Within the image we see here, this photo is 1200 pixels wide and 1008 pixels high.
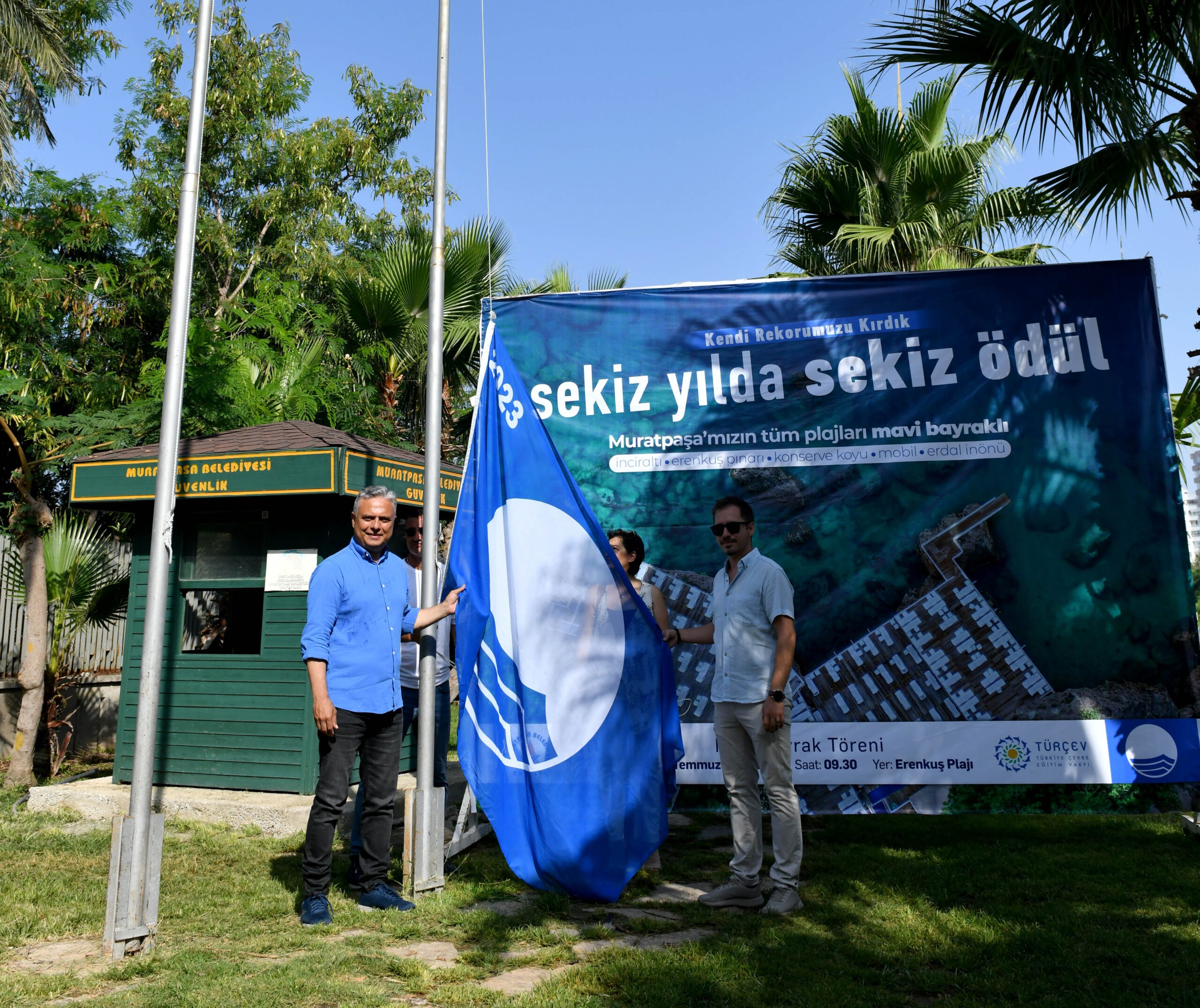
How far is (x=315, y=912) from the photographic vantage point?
4.43 metres

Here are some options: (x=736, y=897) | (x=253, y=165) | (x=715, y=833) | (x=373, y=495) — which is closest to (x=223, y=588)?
(x=373, y=495)

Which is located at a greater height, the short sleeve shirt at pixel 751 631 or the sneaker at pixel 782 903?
the short sleeve shirt at pixel 751 631

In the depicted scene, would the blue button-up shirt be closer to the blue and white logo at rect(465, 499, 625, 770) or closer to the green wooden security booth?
the blue and white logo at rect(465, 499, 625, 770)

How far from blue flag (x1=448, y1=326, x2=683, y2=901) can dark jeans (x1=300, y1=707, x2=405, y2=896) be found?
1.26 feet

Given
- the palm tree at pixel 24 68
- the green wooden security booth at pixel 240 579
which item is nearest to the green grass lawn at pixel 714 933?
the green wooden security booth at pixel 240 579

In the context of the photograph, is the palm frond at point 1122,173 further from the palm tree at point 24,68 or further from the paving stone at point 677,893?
the palm tree at point 24,68

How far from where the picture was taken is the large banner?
5.74 meters

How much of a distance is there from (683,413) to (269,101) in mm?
17885

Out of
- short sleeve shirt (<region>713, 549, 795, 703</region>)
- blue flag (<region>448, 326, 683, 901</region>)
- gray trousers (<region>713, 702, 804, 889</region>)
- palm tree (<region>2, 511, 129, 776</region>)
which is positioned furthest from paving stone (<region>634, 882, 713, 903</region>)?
palm tree (<region>2, 511, 129, 776</region>)

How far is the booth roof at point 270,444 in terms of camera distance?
7371mm

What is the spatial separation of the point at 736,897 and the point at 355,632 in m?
2.24

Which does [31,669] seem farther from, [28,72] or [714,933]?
[28,72]

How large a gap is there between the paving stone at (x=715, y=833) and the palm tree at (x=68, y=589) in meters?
5.93

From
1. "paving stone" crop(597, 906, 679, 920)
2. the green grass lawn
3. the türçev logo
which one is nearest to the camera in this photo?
the green grass lawn
